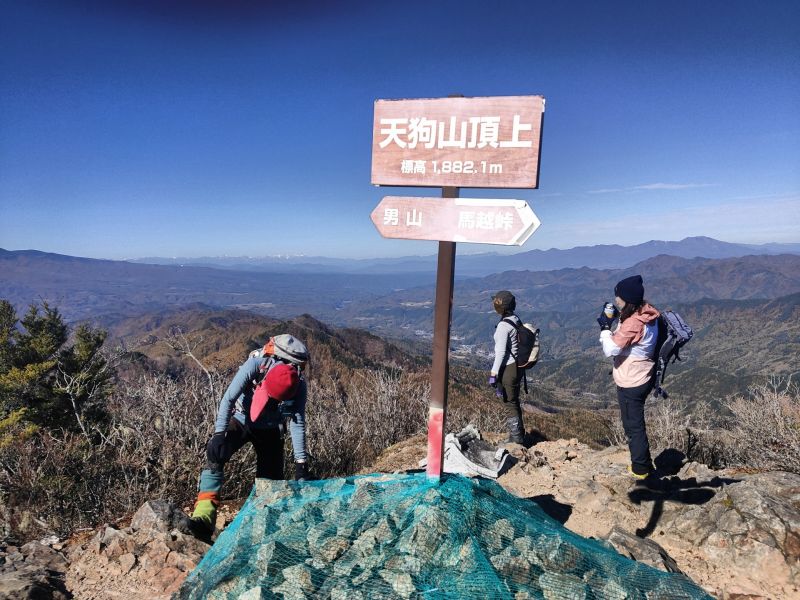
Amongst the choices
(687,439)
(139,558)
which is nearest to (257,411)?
(139,558)

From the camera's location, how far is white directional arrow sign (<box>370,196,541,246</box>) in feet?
9.80

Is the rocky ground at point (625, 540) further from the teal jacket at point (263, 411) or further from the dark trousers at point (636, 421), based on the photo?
the teal jacket at point (263, 411)

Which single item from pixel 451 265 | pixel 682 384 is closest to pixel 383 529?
pixel 451 265

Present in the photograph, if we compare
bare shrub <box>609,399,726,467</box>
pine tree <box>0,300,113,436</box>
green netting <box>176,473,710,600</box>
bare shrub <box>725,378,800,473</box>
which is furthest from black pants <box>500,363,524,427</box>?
pine tree <box>0,300,113,436</box>

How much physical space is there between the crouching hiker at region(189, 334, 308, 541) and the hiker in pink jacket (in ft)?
9.90

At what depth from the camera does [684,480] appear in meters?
5.77

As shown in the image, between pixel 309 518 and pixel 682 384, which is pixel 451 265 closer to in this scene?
pixel 309 518

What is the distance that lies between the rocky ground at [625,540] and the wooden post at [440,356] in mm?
1818

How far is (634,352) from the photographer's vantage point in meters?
4.62

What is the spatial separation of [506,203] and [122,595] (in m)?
3.84

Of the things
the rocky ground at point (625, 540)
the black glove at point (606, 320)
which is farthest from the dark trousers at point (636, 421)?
the black glove at point (606, 320)

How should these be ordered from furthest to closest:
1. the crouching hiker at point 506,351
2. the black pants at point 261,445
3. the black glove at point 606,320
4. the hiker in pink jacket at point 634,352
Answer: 1. the crouching hiker at point 506,351
2. the black glove at point 606,320
3. the hiker in pink jacket at point 634,352
4. the black pants at point 261,445

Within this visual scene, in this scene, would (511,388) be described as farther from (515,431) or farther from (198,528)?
(198,528)

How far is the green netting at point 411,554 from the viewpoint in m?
2.63
